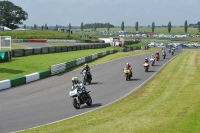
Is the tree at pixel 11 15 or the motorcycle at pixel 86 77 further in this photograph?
the tree at pixel 11 15

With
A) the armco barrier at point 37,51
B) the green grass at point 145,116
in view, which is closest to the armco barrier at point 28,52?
the armco barrier at point 37,51

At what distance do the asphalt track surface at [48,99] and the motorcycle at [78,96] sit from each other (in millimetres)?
276

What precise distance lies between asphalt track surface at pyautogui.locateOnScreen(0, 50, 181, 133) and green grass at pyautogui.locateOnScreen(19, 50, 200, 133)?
112 cm

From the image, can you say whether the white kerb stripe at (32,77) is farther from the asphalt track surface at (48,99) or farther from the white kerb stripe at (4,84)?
the white kerb stripe at (4,84)

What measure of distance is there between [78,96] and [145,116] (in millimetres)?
4143

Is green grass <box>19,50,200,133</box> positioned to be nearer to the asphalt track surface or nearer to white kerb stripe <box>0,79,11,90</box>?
the asphalt track surface

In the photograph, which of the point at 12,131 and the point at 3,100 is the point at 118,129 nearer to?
the point at 12,131

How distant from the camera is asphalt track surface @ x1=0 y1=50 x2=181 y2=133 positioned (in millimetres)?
15450

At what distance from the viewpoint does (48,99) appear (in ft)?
67.9

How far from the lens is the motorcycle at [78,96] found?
17594 millimetres

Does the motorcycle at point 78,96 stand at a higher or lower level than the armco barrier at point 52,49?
lower

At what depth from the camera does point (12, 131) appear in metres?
13.5

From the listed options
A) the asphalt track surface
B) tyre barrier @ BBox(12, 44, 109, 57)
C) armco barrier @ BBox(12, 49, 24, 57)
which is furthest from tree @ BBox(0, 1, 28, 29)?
the asphalt track surface

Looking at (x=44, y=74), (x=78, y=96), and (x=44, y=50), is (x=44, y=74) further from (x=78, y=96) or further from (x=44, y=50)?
(x=44, y=50)
